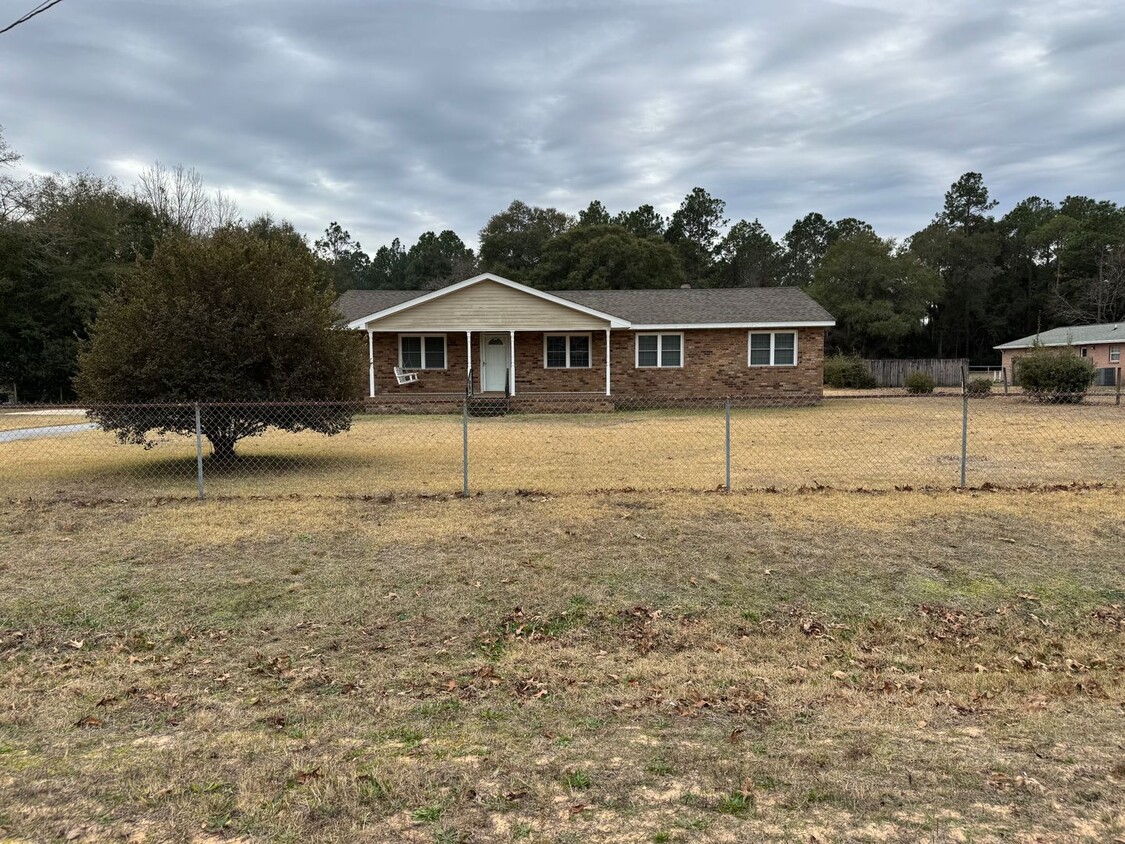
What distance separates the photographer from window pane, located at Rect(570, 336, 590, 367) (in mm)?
23531

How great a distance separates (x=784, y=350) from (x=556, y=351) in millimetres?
7464

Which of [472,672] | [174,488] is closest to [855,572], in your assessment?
[472,672]

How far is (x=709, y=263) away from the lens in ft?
230

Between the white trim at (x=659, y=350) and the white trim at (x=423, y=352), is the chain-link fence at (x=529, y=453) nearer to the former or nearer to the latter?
the white trim at (x=423, y=352)

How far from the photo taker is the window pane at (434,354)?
2341cm

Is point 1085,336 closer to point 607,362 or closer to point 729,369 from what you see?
point 729,369

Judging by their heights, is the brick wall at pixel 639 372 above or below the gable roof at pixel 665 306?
below

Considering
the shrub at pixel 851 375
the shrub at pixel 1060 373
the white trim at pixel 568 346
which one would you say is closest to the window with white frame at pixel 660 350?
the white trim at pixel 568 346

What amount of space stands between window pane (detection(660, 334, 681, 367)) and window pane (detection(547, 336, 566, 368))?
3.26 m

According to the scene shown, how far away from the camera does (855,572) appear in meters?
5.59

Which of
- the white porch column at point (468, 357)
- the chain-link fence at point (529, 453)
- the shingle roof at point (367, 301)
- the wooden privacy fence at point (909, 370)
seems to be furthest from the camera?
the wooden privacy fence at point (909, 370)

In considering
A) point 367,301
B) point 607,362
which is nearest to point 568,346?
point 607,362

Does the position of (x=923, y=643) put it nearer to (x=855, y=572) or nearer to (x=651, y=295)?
(x=855, y=572)

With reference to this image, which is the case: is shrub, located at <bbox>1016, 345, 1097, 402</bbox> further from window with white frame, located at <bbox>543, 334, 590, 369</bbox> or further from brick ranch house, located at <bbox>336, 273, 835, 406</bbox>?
window with white frame, located at <bbox>543, 334, 590, 369</bbox>
